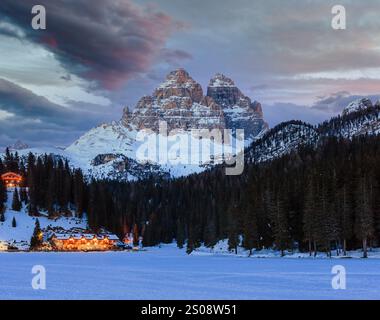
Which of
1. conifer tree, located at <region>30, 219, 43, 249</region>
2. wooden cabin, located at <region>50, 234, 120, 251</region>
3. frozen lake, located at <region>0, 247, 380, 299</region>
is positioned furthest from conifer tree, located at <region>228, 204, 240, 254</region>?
conifer tree, located at <region>30, 219, 43, 249</region>

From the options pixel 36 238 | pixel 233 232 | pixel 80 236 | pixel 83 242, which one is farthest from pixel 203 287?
pixel 80 236

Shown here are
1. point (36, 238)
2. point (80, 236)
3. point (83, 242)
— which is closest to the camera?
point (36, 238)

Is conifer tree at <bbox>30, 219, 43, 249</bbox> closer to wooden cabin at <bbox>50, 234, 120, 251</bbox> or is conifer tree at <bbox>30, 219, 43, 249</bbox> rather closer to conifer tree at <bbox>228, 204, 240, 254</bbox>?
wooden cabin at <bbox>50, 234, 120, 251</bbox>

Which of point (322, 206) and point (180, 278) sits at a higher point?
point (322, 206)

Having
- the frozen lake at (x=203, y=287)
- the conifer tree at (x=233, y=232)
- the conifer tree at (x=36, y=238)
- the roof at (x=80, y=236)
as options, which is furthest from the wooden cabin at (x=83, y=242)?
the frozen lake at (x=203, y=287)

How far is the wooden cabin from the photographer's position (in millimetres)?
184250

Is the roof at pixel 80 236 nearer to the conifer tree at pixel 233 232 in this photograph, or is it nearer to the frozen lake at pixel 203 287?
the conifer tree at pixel 233 232

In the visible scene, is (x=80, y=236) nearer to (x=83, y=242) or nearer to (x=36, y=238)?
(x=83, y=242)

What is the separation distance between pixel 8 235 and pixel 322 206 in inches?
4498

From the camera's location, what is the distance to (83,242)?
18900 cm
